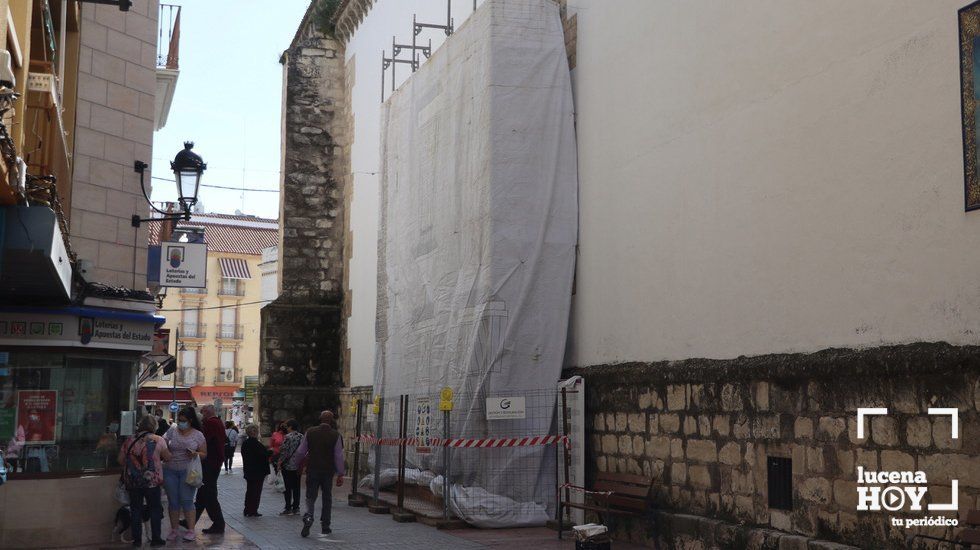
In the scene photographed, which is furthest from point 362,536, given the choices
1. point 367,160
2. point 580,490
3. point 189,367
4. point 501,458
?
point 189,367

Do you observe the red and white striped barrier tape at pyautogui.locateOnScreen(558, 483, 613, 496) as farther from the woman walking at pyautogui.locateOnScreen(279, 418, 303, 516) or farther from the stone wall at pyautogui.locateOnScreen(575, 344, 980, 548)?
the woman walking at pyautogui.locateOnScreen(279, 418, 303, 516)

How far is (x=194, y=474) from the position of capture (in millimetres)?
11969

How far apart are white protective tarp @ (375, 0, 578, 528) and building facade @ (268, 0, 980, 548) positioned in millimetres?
329

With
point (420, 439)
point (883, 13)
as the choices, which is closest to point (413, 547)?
point (420, 439)

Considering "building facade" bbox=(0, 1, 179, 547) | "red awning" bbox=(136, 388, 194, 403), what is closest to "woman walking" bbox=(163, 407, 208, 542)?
"building facade" bbox=(0, 1, 179, 547)

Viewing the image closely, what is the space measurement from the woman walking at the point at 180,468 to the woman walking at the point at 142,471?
220mm

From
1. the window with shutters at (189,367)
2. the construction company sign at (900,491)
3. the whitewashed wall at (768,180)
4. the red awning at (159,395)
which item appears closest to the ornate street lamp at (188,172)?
the whitewashed wall at (768,180)

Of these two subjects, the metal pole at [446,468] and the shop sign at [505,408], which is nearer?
the shop sign at [505,408]

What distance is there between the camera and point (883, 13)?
8.54m

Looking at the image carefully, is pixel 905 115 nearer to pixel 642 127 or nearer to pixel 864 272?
pixel 864 272

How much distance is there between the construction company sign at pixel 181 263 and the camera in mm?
16281

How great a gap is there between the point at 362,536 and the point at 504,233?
4018 mm

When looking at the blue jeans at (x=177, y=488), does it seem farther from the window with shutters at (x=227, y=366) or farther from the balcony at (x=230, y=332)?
the window with shutters at (x=227, y=366)

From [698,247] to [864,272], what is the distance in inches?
104
